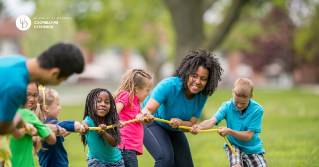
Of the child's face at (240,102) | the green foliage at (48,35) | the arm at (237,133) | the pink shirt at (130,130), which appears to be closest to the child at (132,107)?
the pink shirt at (130,130)

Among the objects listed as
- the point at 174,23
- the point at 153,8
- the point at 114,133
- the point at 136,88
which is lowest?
the point at 114,133

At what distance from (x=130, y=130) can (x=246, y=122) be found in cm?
156

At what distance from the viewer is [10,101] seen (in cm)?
327

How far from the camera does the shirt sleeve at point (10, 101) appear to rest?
10.7 feet

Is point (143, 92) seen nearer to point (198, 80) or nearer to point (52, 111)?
point (198, 80)

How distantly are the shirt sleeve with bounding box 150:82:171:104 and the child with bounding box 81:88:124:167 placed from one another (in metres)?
0.59

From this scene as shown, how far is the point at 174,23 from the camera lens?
15180mm

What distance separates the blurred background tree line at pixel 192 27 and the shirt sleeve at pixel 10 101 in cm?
976

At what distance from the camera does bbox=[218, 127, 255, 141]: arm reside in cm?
509

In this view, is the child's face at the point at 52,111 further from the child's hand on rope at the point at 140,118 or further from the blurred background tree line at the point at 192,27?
the blurred background tree line at the point at 192,27

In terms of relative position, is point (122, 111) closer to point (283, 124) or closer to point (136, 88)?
point (136, 88)

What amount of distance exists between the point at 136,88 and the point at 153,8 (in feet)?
66.9

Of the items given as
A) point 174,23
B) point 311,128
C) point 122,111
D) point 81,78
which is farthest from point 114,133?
point 81,78

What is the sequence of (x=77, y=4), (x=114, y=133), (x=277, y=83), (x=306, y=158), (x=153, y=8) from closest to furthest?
(x=114, y=133), (x=306, y=158), (x=77, y=4), (x=153, y=8), (x=277, y=83)
